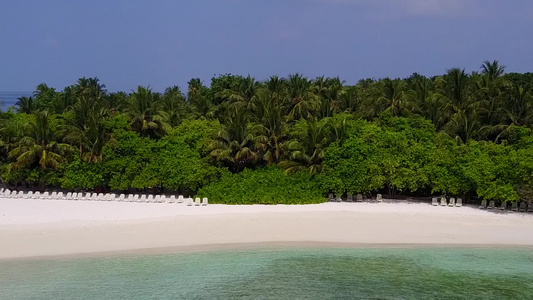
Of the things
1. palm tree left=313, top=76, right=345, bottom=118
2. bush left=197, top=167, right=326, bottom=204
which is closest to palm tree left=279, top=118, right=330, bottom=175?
bush left=197, top=167, right=326, bottom=204

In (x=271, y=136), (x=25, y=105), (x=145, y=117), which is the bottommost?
(x=271, y=136)

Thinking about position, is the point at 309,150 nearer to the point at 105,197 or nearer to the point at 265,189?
the point at 265,189

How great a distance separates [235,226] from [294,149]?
8735 millimetres

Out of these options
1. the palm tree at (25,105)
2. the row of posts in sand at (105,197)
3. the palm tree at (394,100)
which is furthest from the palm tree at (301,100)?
the palm tree at (25,105)

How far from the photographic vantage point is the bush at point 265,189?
103 feet

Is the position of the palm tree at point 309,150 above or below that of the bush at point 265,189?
above

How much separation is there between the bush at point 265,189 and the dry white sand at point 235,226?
0.95 m

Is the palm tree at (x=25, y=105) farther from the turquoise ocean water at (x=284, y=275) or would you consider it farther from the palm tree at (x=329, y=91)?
the turquoise ocean water at (x=284, y=275)

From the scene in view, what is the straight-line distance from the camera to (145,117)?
3841 cm

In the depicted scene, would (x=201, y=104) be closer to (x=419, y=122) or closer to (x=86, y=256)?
(x=419, y=122)

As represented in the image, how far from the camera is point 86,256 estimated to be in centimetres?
2223

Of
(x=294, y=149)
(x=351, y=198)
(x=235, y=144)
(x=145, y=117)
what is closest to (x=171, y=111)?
(x=145, y=117)

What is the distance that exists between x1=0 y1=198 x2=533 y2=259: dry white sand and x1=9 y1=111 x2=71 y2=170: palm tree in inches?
184

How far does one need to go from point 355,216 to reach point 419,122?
10.5 metres
